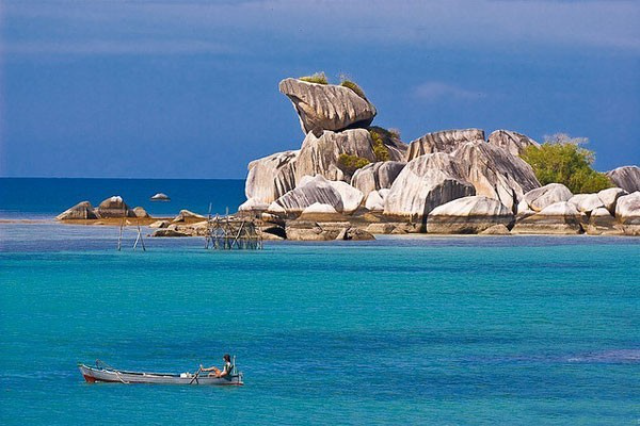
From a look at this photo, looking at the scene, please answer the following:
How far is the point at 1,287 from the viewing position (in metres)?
51.9

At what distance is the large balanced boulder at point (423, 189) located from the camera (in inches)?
3145

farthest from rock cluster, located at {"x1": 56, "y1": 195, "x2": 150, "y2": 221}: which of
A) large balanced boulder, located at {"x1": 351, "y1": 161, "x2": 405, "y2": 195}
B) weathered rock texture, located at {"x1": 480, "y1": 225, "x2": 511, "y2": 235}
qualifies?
weathered rock texture, located at {"x1": 480, "y1": 225, "x2": 511, "y2": 235}

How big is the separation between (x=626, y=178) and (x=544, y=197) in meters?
16.3

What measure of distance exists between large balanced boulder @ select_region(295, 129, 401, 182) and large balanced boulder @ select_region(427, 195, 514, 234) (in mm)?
15360

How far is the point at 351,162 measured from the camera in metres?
96.1

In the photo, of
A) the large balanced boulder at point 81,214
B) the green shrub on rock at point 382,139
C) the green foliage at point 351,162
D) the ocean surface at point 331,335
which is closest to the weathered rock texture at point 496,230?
the ocean surface at point 331,335

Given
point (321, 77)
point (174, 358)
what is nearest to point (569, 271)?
point (174, 358)

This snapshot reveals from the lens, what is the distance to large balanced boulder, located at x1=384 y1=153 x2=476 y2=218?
79.9 metres

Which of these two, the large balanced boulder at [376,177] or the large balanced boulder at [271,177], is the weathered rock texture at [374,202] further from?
the large balanced boulder at [271,177]

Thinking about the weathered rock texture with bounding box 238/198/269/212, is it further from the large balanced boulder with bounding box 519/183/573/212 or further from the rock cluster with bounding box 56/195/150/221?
the large balanced boulder with bounding box 519/183/573/212

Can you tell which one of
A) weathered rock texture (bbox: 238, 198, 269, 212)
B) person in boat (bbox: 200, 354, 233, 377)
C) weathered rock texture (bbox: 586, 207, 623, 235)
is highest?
weathered rock texture (bbox: 238, 198, 269, 212)

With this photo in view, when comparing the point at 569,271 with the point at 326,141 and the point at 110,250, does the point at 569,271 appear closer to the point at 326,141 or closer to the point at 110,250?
the point at 110,250

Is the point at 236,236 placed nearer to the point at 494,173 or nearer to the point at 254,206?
the point at 254,206

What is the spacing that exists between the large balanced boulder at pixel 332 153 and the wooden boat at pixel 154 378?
66955 millimetres
